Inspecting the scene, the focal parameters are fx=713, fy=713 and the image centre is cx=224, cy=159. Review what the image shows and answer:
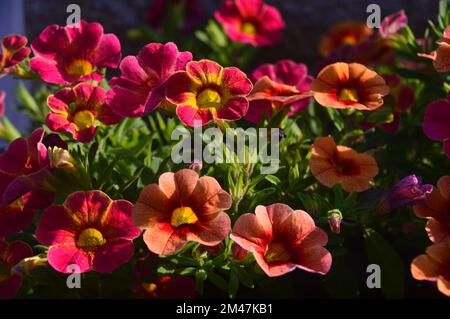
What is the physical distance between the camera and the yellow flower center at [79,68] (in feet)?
4.48

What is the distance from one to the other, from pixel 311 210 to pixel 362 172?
13 cm

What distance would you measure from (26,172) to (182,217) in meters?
0.31

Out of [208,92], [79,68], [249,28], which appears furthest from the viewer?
[249,28]

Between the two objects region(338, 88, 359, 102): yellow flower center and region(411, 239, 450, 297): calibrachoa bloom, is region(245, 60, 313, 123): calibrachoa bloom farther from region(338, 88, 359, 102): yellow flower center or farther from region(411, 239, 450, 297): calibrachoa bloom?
region(411, 239, 450, 297): calibrachoa bloom

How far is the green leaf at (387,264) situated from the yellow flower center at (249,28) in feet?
3.43

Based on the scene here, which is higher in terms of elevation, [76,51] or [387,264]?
[76,51]

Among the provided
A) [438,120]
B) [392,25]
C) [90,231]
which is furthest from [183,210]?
[392,25]

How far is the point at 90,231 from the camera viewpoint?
3.89 feet

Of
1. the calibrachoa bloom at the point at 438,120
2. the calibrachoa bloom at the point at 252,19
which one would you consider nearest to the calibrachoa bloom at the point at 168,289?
the calibrachoa bloom at the point at 438,120

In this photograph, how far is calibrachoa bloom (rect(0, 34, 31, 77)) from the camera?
1.38 m

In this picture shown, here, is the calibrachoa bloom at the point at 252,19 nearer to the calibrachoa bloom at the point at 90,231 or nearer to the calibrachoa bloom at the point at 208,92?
the calibrachoa bloom at the point at 208,92

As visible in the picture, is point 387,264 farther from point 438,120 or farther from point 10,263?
point 10,263

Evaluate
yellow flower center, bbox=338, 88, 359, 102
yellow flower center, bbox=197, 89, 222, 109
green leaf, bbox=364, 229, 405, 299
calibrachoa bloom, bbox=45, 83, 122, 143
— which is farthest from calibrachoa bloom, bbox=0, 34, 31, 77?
green leaf, bbox=364, 229, 405, 299

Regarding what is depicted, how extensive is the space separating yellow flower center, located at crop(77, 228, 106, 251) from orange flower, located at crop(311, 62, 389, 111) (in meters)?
0.48
